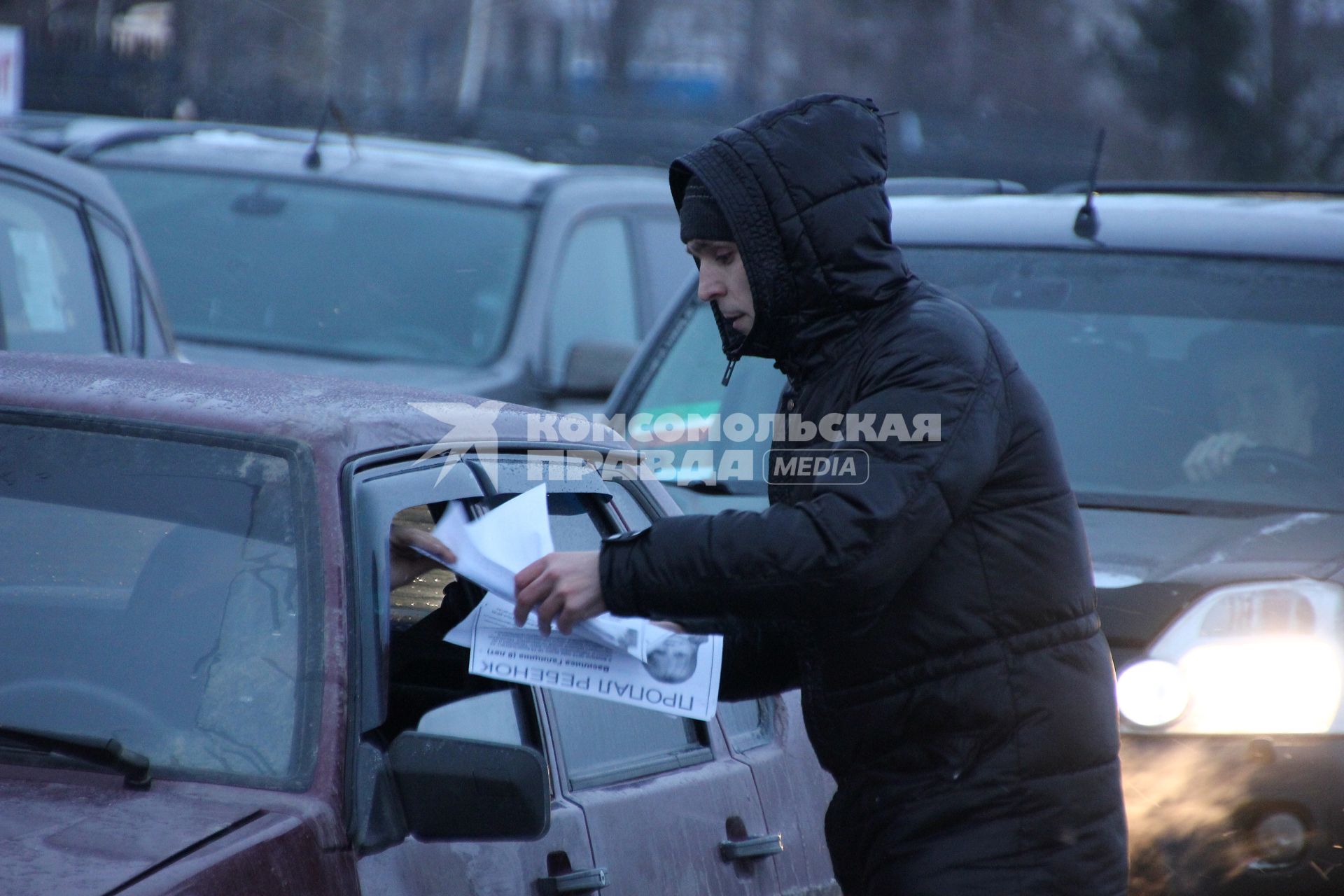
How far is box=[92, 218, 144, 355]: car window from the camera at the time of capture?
5539mm

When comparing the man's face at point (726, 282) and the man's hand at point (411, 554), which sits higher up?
the man's face at point (726, 282)

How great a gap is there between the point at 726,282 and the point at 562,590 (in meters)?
0.54

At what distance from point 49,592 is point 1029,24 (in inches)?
1511

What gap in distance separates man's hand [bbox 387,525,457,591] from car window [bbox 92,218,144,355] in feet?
9.88

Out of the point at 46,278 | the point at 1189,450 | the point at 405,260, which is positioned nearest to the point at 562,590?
the point at 1189,450

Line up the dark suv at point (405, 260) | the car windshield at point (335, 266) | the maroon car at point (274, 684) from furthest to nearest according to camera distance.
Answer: the car windshield at point (335, 266)
the dark suv at point (405, 260)
the maroon car at point (274, 684)

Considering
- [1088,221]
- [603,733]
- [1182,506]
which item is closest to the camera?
[603,733]

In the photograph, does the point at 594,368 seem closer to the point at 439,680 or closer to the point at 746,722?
the point at 746,722

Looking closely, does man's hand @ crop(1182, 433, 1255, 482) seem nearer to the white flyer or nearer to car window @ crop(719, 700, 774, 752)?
car window @ crop(719, 700, 774, 752)

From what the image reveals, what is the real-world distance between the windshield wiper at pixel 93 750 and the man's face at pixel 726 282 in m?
1.02

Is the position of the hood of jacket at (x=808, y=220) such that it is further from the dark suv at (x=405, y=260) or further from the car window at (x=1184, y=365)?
the dark suv at (x=405, y=260)

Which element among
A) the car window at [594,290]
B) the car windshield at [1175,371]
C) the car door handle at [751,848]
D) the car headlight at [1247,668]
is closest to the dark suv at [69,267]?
the car windshield at [1175,371]

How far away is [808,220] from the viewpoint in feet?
8.55

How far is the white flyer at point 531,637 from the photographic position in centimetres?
260
